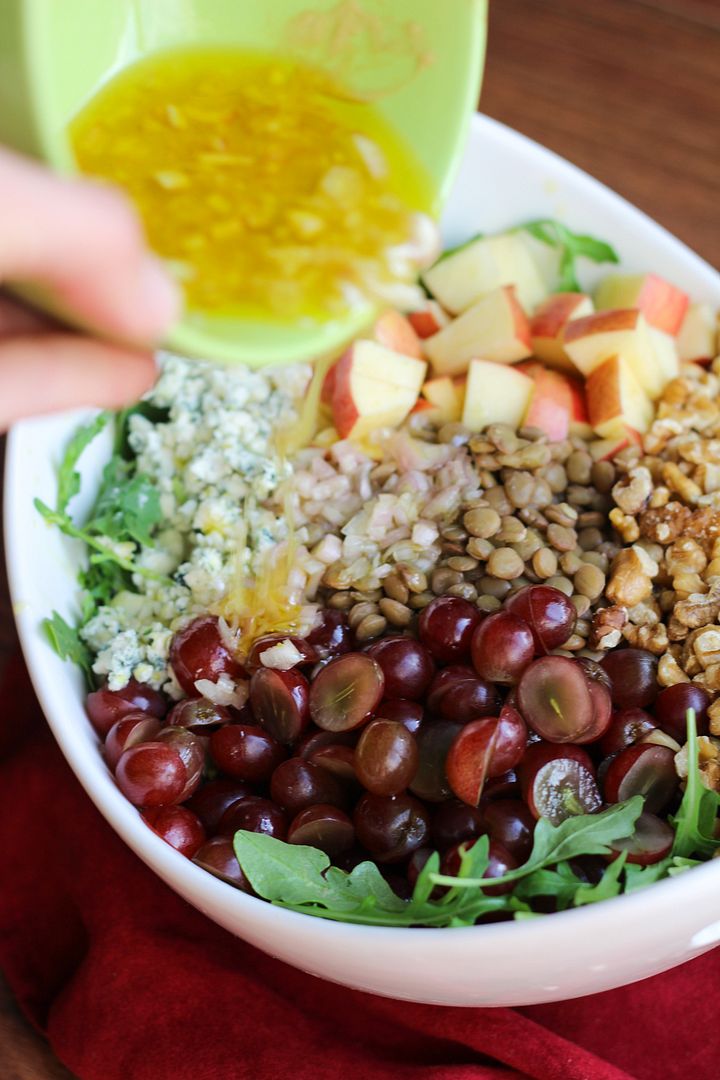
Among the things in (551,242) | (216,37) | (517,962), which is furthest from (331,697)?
(551,242)

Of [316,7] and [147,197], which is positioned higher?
[316,7]

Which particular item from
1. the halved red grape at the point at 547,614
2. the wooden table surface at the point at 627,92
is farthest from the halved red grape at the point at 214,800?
the wooden table surface at the point at 627,92

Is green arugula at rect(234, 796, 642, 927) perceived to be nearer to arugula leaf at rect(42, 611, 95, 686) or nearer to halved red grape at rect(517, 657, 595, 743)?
halved red grape at rect(517, 657, 595, 743)

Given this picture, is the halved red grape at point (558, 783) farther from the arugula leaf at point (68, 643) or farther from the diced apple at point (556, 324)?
the diced apple at point (556, 324)

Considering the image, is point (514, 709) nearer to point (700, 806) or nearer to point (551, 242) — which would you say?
point (700, 806)

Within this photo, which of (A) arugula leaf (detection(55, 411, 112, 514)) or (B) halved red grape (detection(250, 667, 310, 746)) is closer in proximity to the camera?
(B) halved red grape (detection(250, 667, 310, 746))

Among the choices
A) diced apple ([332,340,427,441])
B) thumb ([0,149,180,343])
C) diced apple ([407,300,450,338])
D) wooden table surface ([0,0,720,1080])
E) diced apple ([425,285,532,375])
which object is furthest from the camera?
wooden table surface ([0,0,720,1080])

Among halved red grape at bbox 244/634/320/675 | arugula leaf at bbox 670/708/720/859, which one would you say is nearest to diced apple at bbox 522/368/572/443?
halved red grape at bbox 244/634/320/675
